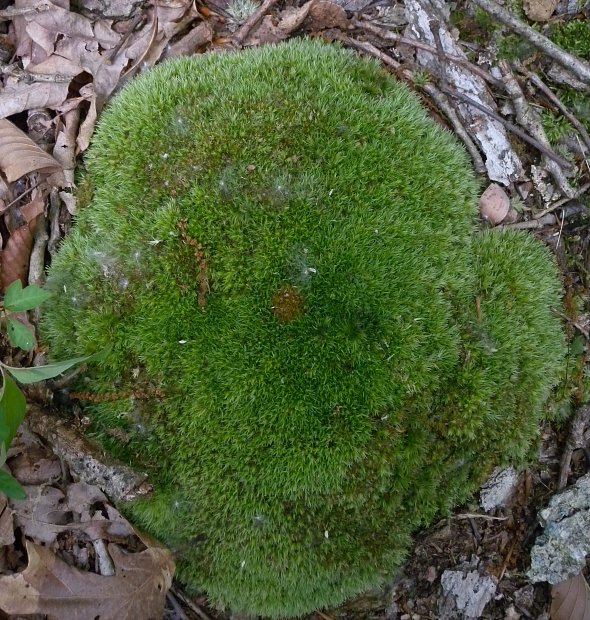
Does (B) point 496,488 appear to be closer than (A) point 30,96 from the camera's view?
Yes

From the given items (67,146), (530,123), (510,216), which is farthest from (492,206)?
(67,146)

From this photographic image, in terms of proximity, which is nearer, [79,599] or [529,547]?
[79,599]

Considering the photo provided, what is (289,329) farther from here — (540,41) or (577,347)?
(540,41)

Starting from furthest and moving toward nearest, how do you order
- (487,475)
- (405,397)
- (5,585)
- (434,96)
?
(434,96) → (487,475) → (405,397) → (5,585)

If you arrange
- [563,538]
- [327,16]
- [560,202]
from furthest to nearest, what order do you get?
1. [327,16]
2. [560,202]
3. [563,538]

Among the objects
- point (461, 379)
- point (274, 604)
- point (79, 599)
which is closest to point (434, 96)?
point (461, 379)

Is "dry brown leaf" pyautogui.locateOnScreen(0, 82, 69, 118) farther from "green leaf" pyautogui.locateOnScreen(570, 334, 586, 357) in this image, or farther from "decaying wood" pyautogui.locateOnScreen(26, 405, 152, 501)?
"green leaf" pyautogui.locateOnScreen(570, 334, 586, 357)

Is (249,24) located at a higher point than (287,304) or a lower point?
higher

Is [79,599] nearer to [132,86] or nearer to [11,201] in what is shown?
[11,201]
